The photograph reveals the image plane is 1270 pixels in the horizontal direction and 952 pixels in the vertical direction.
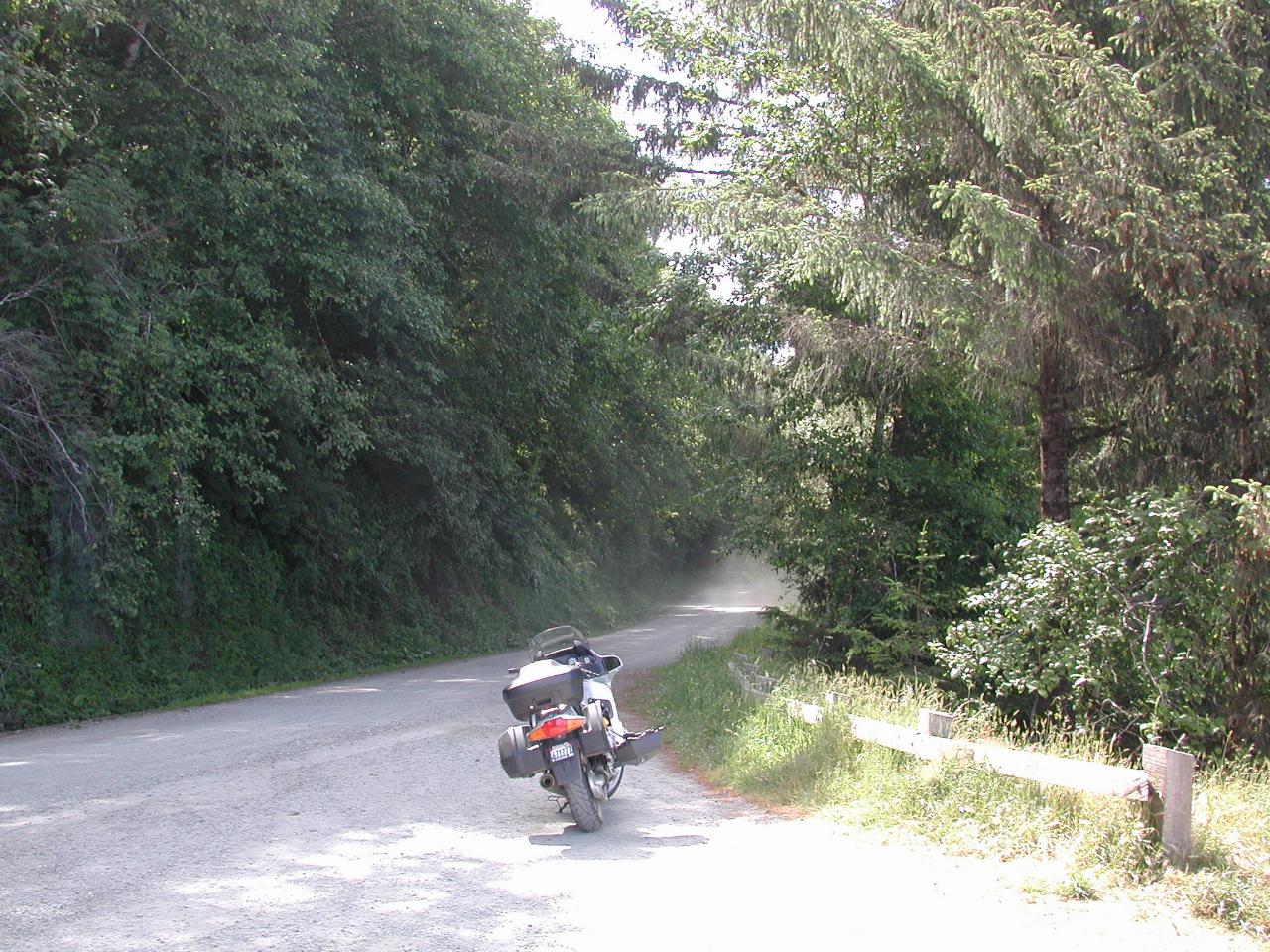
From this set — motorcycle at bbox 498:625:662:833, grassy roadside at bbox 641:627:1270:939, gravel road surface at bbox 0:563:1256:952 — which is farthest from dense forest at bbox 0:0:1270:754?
motorcycle at bbox 498:625:662:833

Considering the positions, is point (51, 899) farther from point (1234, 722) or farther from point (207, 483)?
point (207, 483)

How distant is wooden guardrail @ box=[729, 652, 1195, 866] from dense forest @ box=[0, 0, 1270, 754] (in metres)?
2.80

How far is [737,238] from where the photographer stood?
13.6m

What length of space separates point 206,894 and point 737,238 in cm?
970

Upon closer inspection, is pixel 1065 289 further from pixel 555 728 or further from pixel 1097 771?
pixel 555 728

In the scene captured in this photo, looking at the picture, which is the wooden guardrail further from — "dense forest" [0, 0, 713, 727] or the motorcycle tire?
"dense forest" [0, 0, 713, 727]

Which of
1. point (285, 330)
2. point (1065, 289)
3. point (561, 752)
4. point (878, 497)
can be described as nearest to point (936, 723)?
point (561, 752)

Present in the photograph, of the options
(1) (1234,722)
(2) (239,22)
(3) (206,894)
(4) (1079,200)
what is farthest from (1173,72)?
(2) (239,22)

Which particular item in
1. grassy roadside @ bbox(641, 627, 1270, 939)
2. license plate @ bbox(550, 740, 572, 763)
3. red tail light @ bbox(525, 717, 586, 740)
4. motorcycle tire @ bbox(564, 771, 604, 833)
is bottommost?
grassy roadside @ bbox(641, 627, 1270, 939)

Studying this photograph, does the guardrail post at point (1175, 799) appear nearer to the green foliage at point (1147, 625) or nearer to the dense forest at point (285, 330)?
the green foliage at point (1147, 625)

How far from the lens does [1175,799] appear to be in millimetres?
6273

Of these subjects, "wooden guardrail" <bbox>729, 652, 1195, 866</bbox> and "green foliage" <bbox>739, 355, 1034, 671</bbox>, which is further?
"green foliage" <bbox>739, 355, 1034, 671</bbox>

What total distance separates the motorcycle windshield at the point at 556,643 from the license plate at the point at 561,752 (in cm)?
102

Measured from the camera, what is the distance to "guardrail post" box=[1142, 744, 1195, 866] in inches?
246
